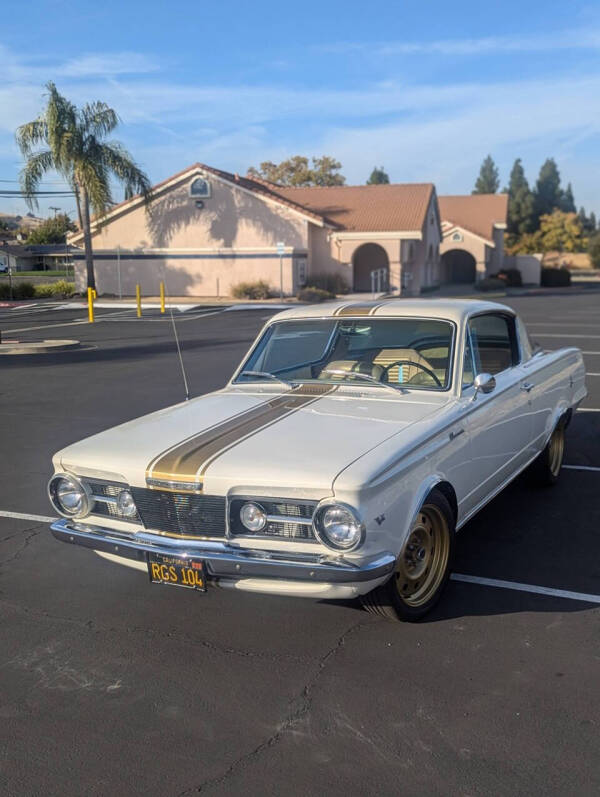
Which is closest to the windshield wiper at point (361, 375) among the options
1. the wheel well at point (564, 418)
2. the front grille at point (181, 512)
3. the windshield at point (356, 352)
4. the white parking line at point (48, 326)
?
the windshield at point (356, 352)

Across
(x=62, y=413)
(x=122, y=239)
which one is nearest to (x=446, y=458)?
(x=62, y=413)

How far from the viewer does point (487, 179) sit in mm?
99438

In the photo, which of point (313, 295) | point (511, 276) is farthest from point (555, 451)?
point (511, 276)

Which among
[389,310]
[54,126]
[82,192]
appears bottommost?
[389,310]

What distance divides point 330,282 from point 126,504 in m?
35.5

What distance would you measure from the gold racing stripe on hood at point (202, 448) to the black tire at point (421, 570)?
1026mm

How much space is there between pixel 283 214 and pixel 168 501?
35.4m

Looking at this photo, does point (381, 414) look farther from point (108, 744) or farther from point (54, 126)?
point (54, 126)

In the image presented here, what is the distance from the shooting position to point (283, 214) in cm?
3819

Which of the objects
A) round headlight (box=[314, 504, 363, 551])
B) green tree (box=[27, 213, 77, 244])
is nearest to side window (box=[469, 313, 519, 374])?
round headlight (box=[314, 504, 363, 551])

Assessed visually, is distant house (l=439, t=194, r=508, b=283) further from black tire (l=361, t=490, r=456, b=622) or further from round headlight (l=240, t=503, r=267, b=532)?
round headlight (l=240, t=503, r=267, b=532)

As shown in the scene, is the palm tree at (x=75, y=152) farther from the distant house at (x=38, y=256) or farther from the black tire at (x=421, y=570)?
the black tire at (x=421, y=570)

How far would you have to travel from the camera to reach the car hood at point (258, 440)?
3.88 meters

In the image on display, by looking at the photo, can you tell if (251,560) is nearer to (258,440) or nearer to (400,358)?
(258,440)
